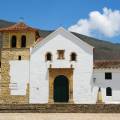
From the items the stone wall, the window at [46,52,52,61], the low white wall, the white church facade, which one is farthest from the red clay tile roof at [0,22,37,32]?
the low white wall

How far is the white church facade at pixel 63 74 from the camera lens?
150ft

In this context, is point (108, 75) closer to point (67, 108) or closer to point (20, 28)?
point (20, 28)

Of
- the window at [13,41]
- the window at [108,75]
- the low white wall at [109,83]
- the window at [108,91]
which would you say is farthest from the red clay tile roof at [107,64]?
the window at [13,41]

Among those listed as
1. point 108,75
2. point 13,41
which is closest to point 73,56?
point 108,75

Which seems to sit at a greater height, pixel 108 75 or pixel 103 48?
pixel 103 48

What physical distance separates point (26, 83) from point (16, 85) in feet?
3.44

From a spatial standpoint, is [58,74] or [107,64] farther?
[107,64]

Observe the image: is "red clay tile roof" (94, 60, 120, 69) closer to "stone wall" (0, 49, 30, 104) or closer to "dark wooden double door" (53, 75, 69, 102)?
"dark wooden double door" (53, 75, 69, 102)

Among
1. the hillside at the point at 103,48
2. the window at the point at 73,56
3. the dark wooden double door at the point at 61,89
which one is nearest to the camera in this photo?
the window at the point at 73,56

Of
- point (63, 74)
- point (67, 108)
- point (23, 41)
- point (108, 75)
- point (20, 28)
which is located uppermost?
point (20, 28)

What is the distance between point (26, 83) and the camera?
4625 centimetres

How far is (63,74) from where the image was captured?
46250 mm

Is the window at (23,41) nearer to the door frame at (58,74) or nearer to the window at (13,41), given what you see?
the window at (13,41)
